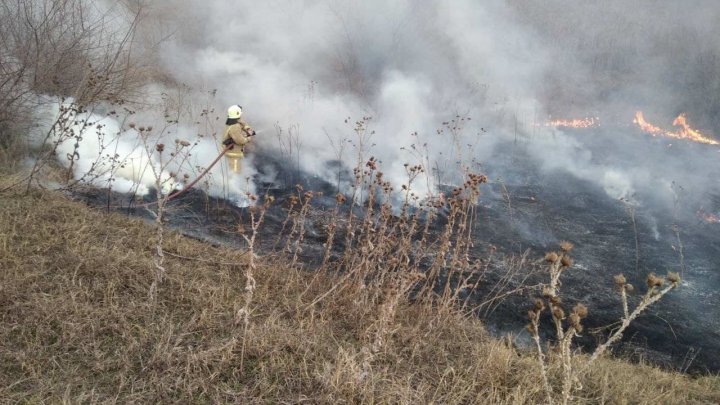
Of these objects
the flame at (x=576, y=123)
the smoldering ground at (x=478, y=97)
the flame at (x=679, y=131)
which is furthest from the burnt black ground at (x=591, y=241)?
the flame at (x=576, y=123)

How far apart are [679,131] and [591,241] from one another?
38.0ft

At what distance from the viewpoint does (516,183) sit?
31.8ft

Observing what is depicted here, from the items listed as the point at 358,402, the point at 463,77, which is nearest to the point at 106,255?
the point at 358,402

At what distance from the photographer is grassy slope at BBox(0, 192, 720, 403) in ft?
8.57

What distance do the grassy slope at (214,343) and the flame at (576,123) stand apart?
13.2 m

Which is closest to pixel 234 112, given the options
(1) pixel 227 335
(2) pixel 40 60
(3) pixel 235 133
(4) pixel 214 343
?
(3) pixel 235 133

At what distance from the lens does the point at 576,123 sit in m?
16.6

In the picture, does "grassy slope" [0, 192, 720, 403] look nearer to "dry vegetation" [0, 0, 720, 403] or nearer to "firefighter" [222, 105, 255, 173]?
"dry vegetation" [0, 0, 720, 403]

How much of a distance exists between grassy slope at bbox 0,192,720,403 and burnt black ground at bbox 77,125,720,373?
31.6 inches

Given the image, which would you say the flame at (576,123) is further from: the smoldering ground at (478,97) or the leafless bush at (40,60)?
the leafless bush at (40,60)

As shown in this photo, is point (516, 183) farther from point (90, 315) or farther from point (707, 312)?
point (90, 315)

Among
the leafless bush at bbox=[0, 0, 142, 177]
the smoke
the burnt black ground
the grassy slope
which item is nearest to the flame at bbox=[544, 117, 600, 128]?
the smoke

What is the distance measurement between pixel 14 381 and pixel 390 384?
81.6 inches

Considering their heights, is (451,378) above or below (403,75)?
below
